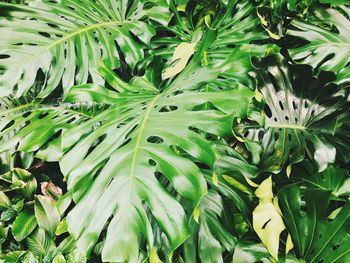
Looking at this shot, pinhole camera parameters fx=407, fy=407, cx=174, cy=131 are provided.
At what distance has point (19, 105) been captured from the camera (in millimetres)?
1517

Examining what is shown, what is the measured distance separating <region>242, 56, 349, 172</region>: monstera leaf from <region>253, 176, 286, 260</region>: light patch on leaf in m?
0.19

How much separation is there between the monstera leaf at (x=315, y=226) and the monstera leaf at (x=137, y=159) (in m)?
0.25

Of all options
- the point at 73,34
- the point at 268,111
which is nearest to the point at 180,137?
the point at 268,111

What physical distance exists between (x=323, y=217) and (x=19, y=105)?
1131mm

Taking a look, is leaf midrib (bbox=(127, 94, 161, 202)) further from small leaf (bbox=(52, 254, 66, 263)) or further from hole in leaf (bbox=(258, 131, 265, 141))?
small leaf (bbox=(52, 254, 66, 263))

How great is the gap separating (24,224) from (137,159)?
716 mm

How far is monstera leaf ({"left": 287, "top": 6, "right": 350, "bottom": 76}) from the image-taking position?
1.19 m

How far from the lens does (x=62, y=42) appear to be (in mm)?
1323

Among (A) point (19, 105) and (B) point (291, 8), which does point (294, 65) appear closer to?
(B) point (291, 8)

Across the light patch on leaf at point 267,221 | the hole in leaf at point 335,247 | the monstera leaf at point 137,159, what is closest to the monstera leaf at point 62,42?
the monstera leaf at point 137,159

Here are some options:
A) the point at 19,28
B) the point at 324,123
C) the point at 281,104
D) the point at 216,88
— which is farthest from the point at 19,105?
the point at 324,123

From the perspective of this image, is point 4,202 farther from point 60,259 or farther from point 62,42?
point 62,42

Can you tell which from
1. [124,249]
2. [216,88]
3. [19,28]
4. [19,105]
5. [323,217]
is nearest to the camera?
[124,249]

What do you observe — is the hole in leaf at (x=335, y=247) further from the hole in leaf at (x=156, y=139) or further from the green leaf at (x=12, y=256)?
the green leaf at (x=12, y=256)
